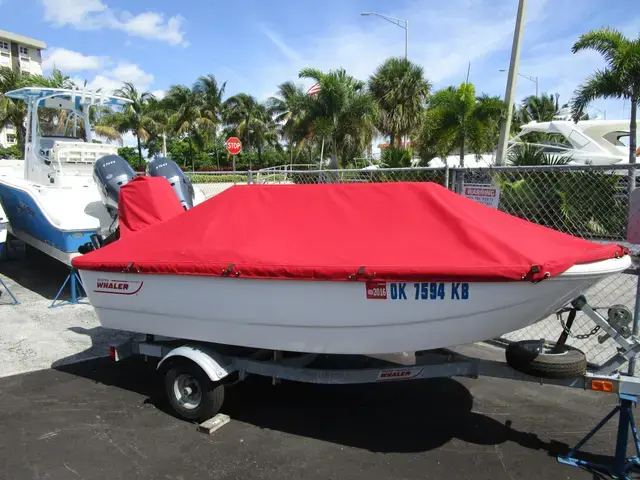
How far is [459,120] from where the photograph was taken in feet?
54.0

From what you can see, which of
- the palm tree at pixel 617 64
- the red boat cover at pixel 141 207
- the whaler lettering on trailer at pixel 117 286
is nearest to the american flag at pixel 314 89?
the palm tree at pixel 617 64

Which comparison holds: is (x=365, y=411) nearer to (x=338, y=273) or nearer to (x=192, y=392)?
(x=192, y=392)

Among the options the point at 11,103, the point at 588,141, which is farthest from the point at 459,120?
the point at 11,103

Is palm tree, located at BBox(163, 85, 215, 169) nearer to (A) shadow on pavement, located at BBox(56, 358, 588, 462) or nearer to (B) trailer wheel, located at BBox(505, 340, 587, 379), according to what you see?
(A) shadow on pavement, located at BBox(56, 358, 588, 462)

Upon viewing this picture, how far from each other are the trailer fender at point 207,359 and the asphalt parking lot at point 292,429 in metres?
0.48

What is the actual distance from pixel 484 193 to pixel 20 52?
89.7 m

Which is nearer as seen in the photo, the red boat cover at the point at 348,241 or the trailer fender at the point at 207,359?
the red boat cover at the point at 348,241

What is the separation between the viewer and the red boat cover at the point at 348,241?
132 inches

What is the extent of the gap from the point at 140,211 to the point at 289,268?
2.64 metres

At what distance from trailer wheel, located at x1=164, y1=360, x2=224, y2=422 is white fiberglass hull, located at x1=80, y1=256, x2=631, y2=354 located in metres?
0.29

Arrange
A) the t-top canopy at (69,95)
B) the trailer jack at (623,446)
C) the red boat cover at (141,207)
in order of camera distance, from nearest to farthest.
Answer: the trailer jack at (623,446), the red boat cover at (141,207), the t-top canopy at (69,95)

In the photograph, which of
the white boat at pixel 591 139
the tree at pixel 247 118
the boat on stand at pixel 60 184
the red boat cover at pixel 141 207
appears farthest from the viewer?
the tree at pixel 247 118

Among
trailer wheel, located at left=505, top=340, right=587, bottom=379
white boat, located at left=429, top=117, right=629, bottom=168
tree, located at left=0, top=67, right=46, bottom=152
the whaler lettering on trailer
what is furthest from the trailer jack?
tree, located at left=0, top=67, right=46, bottom=152

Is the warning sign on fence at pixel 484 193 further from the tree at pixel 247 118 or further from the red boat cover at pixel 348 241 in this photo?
the tree at pixel 247 118
